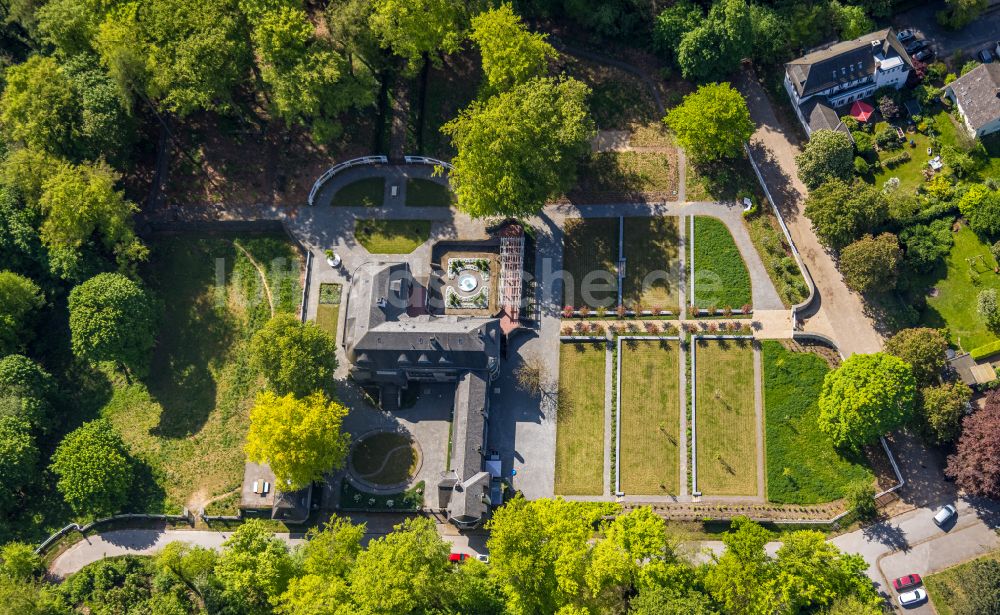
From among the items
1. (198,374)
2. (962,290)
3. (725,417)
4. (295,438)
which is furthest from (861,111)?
(198,374)

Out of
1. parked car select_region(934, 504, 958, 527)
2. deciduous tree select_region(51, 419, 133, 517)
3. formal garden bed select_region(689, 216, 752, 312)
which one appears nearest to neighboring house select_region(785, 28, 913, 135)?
formal garden bed select_region(689, 216, 752, 312)

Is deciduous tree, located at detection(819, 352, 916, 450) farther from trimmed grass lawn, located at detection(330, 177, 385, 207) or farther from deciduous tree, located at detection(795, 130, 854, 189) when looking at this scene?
trimmed grass lawn, located at detection(330, 177, 385, 207)

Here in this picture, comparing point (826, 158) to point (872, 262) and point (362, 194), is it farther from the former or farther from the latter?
point (362, 194)

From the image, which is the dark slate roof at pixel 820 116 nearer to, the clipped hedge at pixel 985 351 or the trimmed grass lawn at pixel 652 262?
the trimmed grass lawn at pixel 652 262

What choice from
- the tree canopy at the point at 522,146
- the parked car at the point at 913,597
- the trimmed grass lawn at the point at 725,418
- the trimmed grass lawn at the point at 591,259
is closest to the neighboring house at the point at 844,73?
the tree canopy at the point at 522,146

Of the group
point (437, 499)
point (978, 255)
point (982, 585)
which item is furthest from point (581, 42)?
point (982, 585)
